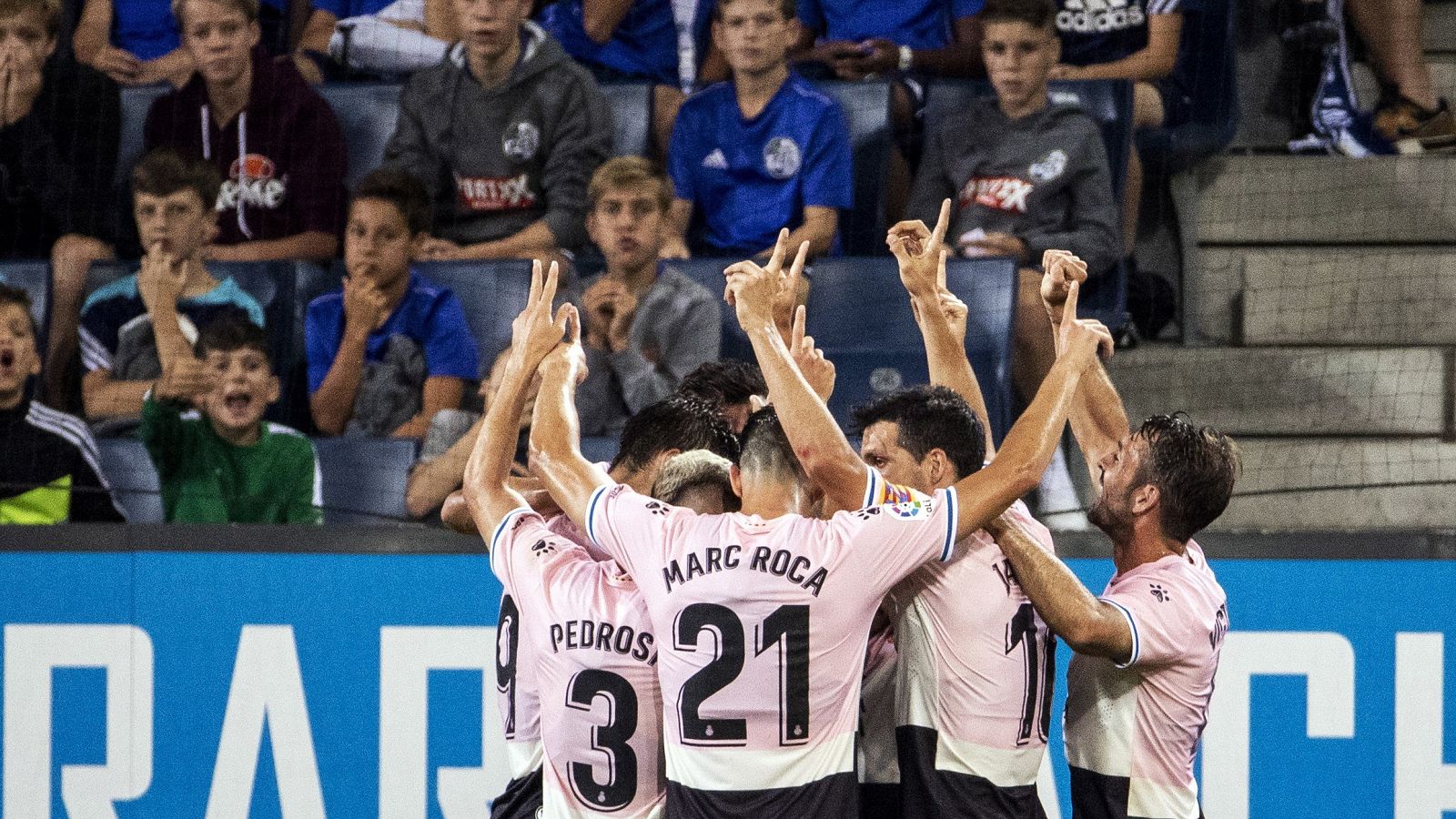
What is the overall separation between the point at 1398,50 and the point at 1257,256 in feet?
3.49

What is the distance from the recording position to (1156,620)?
328 cm

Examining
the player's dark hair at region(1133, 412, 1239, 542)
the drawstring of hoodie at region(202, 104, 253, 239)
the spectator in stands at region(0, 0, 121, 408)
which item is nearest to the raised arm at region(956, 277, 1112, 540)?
the player's dark hair at region(1133, 412, 1239, 542)

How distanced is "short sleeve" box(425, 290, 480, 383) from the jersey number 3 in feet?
7.89

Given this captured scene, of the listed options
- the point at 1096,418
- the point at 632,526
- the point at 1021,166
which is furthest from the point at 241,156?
the point at 1096,418

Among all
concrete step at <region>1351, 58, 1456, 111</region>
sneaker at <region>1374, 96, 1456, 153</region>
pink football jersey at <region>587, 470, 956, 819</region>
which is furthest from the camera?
concrete step at <region>1351, 58, 1456, 111</region>

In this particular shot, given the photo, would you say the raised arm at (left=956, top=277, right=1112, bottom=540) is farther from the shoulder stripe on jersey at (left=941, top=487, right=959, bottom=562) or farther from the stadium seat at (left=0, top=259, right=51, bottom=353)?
the stadium seat at (left=0, top=259, right=51, bottom=353)

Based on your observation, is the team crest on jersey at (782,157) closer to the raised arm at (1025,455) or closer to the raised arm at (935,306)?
the raised arm at (935,306)

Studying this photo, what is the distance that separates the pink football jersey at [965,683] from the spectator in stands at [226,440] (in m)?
2.36

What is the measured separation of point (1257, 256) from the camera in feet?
19.1

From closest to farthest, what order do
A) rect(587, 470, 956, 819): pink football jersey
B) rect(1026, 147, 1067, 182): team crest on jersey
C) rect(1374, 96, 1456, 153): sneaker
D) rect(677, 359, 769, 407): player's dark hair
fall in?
rect(587, 470, 956, 819): pink football jersey < rect(677, 359, 769, 407): player's dark hair < rect(1026, 147, 1067, 182): team crest on jersey < rect(1374, 96, 1456, 153): sneaker

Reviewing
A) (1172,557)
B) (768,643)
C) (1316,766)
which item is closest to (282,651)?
(768,643)

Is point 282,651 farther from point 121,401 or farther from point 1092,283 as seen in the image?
point 1092,283

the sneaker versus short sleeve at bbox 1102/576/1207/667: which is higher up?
the sneaker

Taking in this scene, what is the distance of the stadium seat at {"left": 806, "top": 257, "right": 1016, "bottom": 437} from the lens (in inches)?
203
